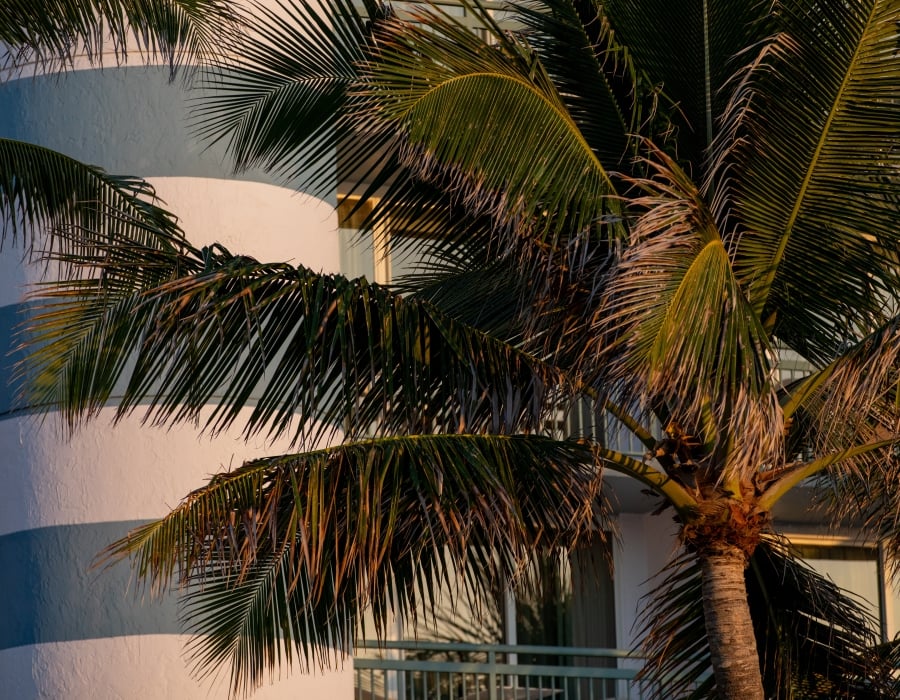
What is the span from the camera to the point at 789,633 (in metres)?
11.6

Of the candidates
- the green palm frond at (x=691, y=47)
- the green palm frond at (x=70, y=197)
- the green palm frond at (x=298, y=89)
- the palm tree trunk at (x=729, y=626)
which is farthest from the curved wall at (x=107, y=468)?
the green palm frond at (x=691, y=47)

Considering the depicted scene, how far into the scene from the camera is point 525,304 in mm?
10438

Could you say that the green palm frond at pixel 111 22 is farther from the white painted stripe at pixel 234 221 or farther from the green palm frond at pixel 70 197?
the white painted stripe at pixel 234 221

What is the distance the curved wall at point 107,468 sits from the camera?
13070 millimetres

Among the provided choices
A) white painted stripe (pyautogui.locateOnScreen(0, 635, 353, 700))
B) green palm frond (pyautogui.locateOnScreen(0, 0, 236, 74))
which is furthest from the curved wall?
green palm frond (pyautogui.locateOnScreen(0, 0, 236, 74))

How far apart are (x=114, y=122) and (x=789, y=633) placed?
7.35 metres

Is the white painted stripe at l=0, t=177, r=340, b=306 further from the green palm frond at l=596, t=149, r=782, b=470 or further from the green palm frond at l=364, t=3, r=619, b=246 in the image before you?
the green palm frond at l=596, t=149, r=782, b=470

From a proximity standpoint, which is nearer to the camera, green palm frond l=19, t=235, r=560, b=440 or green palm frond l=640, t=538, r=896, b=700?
green palm frond l=19, t=235, r=560, b=440

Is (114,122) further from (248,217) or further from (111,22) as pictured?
(111,22)

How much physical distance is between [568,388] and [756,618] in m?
2.94

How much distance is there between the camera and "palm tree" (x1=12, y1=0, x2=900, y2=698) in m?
8.95

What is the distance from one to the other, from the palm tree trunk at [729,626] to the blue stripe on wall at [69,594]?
16.5ft

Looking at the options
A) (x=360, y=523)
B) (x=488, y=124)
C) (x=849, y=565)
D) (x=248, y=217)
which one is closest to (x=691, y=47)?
(x=488, y=124)

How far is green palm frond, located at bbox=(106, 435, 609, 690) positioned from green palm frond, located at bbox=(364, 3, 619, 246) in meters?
1.49
